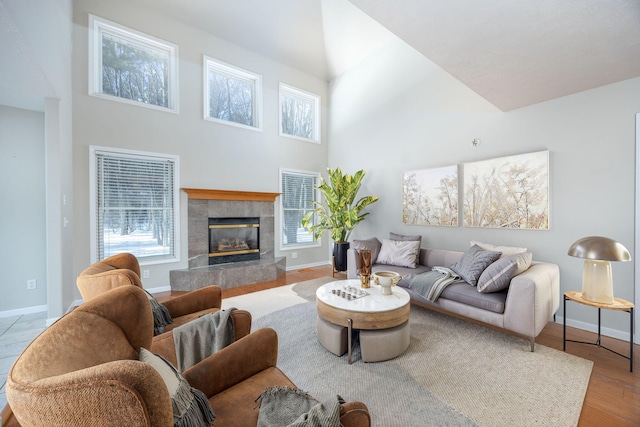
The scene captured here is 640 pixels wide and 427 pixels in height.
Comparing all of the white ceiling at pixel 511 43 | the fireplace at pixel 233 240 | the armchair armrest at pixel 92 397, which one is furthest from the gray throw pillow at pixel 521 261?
the fireplace at pixel 233 240

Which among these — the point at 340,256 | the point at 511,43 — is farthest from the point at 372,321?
the point at 340,256

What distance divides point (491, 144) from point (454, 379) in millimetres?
3113

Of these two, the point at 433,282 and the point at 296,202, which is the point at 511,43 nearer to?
the point at 433,282

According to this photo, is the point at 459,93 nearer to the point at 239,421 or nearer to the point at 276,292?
the point at 276,292

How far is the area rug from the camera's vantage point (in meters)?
1.73

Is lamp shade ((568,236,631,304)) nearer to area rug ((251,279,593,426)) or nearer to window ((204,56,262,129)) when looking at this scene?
area rug ((251,279,593,426))

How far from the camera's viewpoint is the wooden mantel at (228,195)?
182 inches

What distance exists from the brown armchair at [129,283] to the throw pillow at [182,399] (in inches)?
24.4

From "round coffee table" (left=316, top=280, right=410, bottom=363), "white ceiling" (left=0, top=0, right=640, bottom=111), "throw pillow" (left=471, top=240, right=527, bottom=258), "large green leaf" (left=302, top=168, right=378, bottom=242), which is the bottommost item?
"round coffee table" (left=316, top=280, right=410, bottom=363)

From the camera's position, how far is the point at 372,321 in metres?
2.28

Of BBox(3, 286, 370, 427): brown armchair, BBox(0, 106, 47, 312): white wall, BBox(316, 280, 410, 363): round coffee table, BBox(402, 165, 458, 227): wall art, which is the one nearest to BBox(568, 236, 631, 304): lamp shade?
BBox(316, 280, 410, 363): round coffee table

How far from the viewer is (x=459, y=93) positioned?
13.3ft

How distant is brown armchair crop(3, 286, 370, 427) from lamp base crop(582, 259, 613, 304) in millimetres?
2611

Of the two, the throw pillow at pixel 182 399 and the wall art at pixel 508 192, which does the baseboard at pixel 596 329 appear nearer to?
the wall art at pixel 508 192
